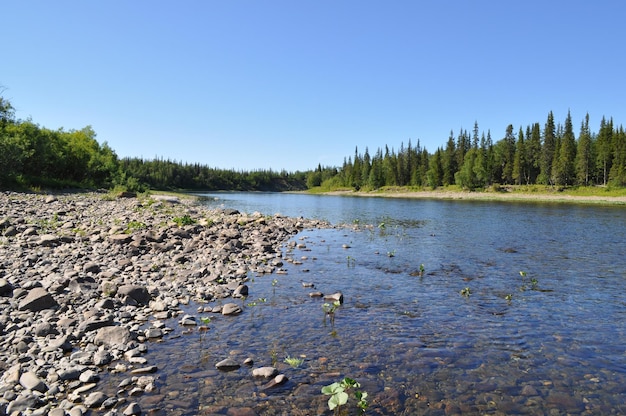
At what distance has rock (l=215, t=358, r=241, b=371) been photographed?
24.8 ft

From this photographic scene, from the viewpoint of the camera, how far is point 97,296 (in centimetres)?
1102

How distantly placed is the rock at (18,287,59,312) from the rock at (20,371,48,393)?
368 cm

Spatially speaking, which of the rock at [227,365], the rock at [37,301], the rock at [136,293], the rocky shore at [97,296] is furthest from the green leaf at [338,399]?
the rock at [37,301]

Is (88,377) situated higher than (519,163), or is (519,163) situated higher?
(519,163)

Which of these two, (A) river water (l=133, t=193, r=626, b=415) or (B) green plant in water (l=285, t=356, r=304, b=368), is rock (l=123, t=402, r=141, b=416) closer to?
(A) river water (l=133, t=193, r=626, b=415)

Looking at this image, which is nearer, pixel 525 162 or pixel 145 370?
pixel 145 370

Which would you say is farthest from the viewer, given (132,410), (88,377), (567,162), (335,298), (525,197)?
(567,162)

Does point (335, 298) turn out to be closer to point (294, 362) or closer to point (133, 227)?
point (294, 362)

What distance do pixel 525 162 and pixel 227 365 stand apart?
465 feet

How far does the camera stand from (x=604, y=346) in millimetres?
8945

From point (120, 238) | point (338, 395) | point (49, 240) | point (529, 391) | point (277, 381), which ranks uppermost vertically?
point (49, 240)

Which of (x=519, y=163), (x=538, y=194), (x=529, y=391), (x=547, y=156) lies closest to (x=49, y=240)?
(x=529, y=391)

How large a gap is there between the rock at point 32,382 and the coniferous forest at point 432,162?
5004 cm

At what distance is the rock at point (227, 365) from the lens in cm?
755
